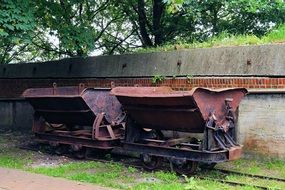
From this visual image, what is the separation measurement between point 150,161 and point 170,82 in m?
2.82

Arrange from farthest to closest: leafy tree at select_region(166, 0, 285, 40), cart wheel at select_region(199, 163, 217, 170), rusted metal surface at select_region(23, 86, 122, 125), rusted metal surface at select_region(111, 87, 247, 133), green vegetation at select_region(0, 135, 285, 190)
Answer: leafy tree at select_region(166, 0, 285, 40) → rusted metal surface at select_region(23, 86, 122, 125) → cart wheel at select_region(199, 163, 217, 170) → rusted metal surface at select_region(111, 87, 247, 133) → green vegetation at select_region(0, 135, 285, 190)

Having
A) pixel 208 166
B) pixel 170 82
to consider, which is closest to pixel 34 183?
pixel 208 166

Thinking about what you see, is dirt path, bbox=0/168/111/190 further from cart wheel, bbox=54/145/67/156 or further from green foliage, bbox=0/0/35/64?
green foliage, bbox=0/0/35/64

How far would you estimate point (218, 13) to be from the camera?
15609mm

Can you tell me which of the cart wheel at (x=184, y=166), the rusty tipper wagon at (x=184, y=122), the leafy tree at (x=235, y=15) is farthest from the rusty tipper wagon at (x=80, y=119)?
the leafy tree at (x=235, y=15)

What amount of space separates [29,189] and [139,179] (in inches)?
83.4

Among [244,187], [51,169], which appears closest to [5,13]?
[51,169]

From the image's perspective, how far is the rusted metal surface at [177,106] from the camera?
8.23 meters

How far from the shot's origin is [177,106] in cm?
853

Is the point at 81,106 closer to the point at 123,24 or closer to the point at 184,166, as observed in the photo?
the point at 184,166

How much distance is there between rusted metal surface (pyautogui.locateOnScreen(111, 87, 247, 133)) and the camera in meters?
8.23

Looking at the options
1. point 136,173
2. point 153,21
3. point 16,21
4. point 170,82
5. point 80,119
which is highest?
point 153,21

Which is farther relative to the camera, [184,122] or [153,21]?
[153,21]

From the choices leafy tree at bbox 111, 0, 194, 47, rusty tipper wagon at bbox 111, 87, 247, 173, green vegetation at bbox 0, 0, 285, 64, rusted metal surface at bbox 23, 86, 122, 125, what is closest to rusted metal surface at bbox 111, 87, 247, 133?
rusty tipper wagon at bbox 111, 87, 247, 173
